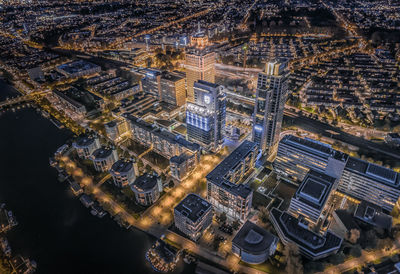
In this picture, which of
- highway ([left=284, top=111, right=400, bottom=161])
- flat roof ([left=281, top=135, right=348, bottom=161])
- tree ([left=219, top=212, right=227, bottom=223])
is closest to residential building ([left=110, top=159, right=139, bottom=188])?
tree ([left=219, top=212, right=227, bottom=223])

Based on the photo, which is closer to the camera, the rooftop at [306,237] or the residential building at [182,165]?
the rooftop at [306,237]

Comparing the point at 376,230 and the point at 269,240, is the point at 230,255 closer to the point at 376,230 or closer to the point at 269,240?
the point at 269,240

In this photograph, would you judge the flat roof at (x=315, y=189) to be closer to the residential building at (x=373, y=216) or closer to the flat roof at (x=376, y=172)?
the flat roof at (x=376, y=172)

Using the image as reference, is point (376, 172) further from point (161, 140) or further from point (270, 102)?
point (161, 140)

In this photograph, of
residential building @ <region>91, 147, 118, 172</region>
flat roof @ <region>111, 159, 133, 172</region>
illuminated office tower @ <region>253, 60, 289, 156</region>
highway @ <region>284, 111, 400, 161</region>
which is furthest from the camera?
highway @ <region>284, 111, 400, 161</region>

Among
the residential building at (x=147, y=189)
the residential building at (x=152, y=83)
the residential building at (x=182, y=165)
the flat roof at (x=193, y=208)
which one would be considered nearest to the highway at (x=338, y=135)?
the residential building at (x=182, y=165)

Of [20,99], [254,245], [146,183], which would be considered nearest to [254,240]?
[254,245]

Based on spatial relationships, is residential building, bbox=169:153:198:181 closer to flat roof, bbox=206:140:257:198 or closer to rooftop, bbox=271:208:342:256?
flat roof, bbox=206:140:257:198
